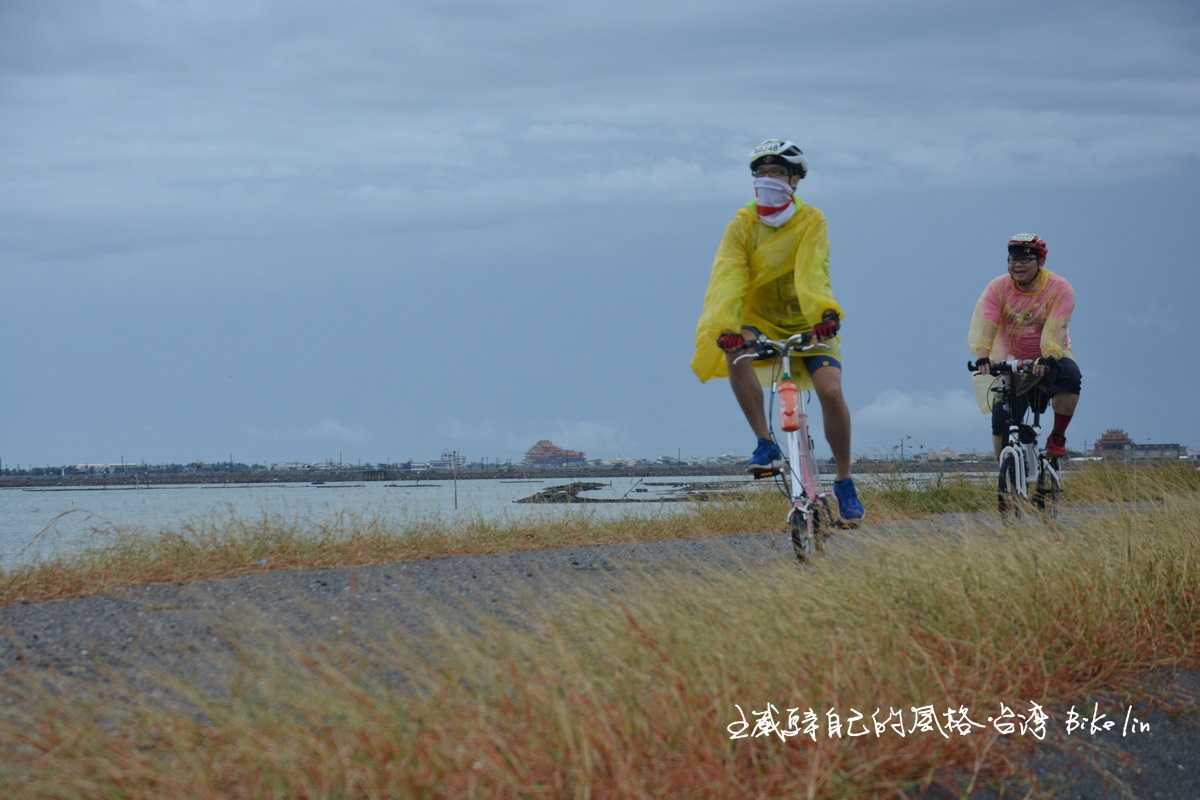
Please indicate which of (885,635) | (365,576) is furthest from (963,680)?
(365,576)

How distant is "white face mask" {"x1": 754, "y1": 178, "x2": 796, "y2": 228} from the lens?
6.88 metres

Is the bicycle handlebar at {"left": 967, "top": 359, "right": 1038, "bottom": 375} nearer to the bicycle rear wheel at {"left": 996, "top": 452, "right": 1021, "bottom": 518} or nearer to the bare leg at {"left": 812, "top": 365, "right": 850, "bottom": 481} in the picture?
the bicycle rear wheel at {"left": 996, "top": 452, "right": 1021, "bottom": 518}

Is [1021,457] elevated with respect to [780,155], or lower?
lower

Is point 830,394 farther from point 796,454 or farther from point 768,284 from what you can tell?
point 768,284

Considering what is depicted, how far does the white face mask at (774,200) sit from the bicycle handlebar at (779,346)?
65 cm

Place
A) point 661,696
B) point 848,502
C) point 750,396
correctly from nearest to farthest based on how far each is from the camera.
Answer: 1. point 661,696
2. point 750,396
3. point 848,502

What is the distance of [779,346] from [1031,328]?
3.49 m

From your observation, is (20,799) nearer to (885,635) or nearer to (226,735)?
(226,735)

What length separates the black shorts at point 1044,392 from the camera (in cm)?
933

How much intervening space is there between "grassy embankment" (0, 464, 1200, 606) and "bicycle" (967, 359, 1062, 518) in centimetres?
78

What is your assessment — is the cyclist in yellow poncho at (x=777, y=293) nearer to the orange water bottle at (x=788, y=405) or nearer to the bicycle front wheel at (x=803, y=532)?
the orange water bottle at (x=788, y=405)

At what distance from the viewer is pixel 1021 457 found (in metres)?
9.41

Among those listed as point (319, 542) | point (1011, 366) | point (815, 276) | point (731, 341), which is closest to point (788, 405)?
point (731, 341)

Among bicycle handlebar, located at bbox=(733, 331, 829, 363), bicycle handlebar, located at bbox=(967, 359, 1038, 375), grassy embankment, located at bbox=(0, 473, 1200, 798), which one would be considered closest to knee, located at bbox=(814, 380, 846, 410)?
bicycle handlebar, located at bbox=(733, 331, 829, 363)
